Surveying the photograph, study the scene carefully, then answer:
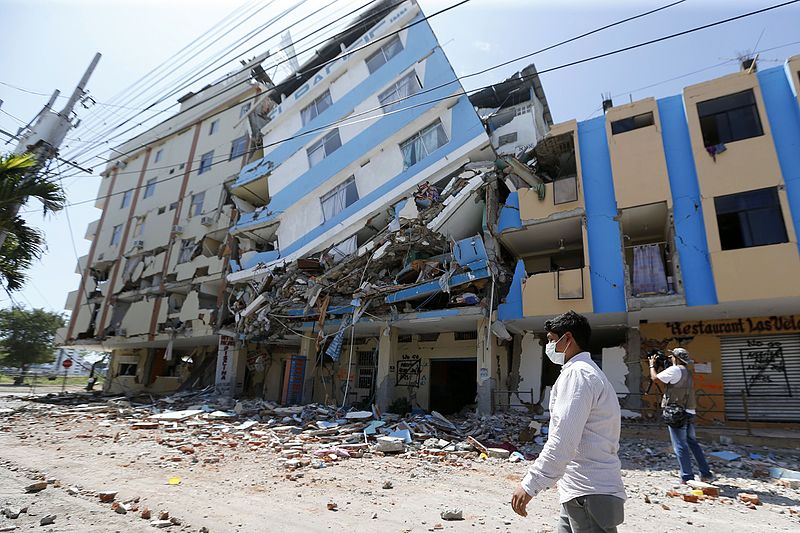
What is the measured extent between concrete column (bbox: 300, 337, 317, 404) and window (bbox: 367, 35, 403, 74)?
1318cm

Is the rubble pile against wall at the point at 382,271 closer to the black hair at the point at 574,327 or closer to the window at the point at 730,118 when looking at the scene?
the window at the point at 730,118

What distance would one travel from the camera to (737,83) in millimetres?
12242

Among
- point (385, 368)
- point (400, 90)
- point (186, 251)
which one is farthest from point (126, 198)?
point (385, 368)

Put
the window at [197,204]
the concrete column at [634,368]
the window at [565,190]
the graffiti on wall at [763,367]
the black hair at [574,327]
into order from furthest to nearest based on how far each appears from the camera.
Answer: the window at [197,204] → the window at [565,190] → the concrete column at [634,368] → the graffiti on wall at [763,367] → the black hair at [574,327]

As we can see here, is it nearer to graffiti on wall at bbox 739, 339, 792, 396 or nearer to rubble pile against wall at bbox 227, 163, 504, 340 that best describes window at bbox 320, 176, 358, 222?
rubble pile against wall at bbox 227, 163, 504, 340

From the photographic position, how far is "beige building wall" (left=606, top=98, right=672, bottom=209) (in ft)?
41.4

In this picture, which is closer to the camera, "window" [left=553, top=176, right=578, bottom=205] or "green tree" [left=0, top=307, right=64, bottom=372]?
"window" [left=553, top=176, right=578, bottom=205]

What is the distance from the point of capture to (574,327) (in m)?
2.69

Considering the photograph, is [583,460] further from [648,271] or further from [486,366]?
[648,271]

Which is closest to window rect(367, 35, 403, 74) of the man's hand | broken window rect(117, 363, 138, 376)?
the man's hand

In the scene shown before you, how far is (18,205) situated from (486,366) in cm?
1364

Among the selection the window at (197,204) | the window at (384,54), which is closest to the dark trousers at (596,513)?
the window at (384,54)

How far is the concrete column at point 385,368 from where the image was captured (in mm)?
15812

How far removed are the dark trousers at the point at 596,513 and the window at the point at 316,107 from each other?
21425mm
